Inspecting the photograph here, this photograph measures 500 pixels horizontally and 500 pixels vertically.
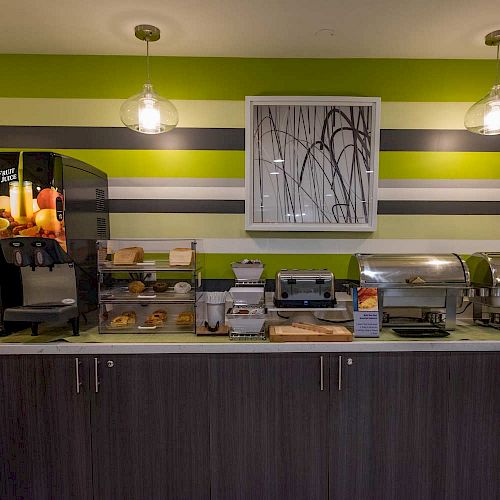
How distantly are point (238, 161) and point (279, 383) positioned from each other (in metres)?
1.48

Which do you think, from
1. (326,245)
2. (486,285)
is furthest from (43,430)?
(486,285)

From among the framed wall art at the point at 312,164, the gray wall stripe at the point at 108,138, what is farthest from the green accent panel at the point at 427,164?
the gray wall stripe at the point at 108,138

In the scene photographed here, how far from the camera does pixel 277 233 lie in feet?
8.75

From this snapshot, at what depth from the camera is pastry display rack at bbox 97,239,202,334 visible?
223 cm

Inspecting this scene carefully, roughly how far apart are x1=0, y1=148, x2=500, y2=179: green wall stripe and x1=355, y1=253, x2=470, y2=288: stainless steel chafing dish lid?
27.6 inches

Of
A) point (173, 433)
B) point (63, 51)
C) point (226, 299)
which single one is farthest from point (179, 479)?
point (63, 51)

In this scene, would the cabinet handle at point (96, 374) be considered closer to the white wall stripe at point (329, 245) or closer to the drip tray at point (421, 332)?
the white wall stripe at point (329, 245)

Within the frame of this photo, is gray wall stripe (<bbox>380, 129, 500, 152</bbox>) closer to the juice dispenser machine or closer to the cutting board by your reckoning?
the cutting board

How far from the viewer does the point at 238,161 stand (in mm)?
2641

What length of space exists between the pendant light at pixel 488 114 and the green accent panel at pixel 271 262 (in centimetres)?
111

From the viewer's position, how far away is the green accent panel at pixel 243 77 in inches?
103

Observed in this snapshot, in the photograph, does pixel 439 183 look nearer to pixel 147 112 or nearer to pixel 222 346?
pixel 222 346

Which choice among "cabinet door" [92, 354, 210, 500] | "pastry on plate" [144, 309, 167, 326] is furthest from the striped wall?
"cabinet door" [92, 354, 210, 500]

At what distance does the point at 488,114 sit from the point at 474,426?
5.75 ft
